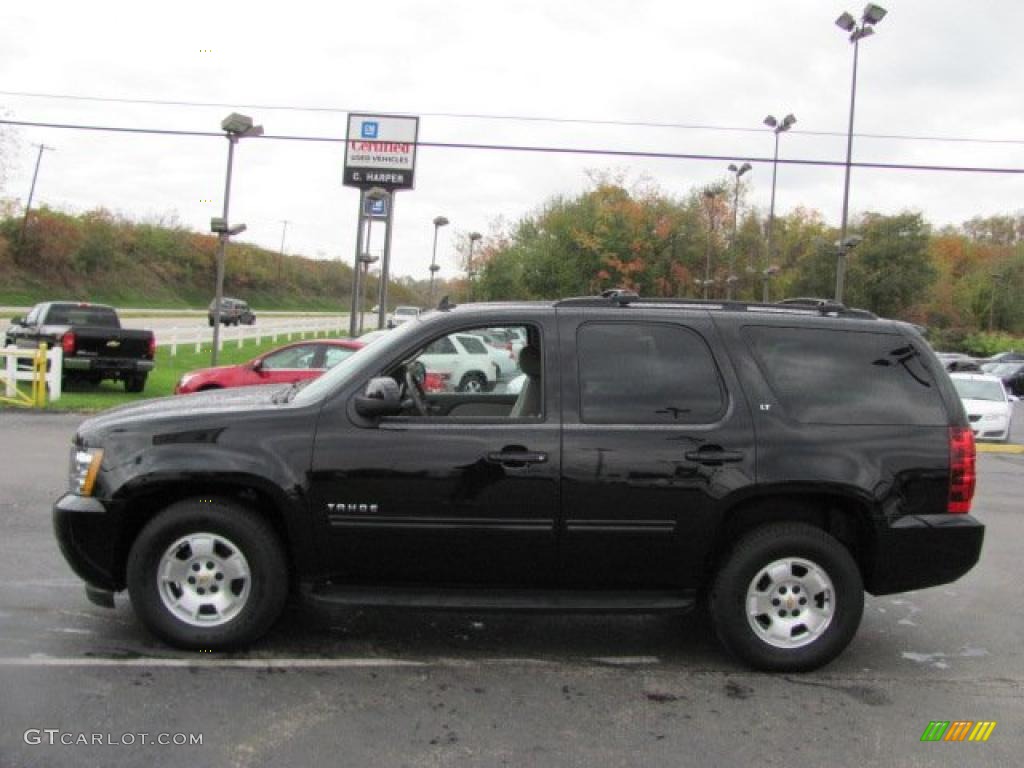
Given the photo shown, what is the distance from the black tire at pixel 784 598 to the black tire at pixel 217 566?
7.32 ft

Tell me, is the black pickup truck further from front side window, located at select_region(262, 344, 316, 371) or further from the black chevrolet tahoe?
the black chevrolet tahoe

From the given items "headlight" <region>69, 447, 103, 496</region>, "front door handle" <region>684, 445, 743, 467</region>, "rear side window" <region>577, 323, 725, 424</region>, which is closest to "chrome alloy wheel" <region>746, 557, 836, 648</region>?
"front door handle" <region>684, 445, 743, 467</region>

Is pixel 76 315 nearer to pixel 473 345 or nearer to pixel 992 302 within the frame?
pixel 473 345

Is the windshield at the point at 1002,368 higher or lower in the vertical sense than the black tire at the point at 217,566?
higher

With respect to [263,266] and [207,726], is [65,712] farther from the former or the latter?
[263,266]

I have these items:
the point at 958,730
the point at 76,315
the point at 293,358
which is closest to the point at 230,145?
the point at 76,315

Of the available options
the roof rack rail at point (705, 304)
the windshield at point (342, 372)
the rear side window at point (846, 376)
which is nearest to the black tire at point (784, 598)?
the rear side window at point (846, 376)

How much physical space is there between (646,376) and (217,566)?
2.35 m

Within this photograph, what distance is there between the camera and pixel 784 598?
15.4 feet

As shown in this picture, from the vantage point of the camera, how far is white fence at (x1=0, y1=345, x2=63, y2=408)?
16.2 metres

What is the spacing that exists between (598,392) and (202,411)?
199cm

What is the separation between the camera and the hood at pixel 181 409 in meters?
4.59

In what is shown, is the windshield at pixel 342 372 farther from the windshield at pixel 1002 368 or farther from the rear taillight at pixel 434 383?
the windshield at pixel 1002 368
